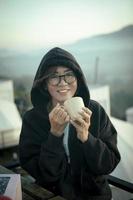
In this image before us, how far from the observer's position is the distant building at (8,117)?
282 cm

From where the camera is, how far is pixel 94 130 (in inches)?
69.3

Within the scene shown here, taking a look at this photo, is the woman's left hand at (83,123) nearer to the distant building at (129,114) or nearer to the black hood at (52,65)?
the black hood at (52,65)

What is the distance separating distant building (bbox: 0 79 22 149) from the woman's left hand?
47.5 inches

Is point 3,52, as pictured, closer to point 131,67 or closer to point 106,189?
point 131,67

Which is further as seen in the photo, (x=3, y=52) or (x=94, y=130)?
(x=3, y=52)

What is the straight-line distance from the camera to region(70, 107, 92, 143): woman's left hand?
5.15 ft

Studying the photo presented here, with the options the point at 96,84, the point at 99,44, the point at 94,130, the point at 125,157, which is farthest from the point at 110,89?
the point at 94,130

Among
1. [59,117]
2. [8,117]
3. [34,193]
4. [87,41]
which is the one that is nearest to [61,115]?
[59,117]

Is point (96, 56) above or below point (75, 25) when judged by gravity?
below

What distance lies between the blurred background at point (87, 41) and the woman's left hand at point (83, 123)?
28.8 inches

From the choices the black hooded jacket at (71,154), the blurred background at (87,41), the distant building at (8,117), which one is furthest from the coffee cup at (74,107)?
the distant building at (8,117)

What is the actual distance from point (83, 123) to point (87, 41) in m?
0.87

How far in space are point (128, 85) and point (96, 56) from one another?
0.90 feet

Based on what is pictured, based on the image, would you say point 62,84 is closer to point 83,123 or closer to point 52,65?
point 52,65
